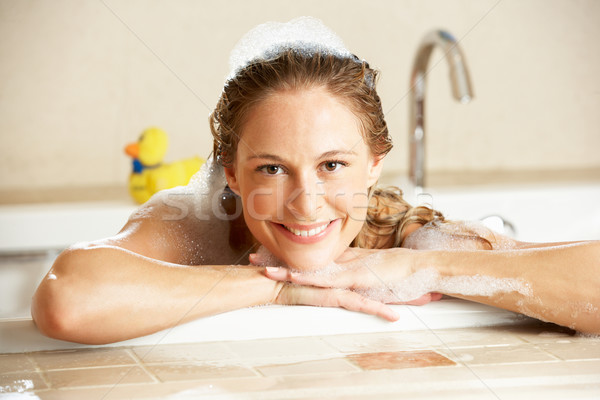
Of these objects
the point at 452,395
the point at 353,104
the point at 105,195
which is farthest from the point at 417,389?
the point at 105,195

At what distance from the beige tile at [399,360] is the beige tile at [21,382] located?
39 cm

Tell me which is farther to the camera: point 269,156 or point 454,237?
point 454,237

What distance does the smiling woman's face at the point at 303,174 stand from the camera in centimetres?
101

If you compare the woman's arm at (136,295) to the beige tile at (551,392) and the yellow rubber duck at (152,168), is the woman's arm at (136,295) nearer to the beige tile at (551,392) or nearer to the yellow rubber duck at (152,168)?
the beige tile at (551,392)

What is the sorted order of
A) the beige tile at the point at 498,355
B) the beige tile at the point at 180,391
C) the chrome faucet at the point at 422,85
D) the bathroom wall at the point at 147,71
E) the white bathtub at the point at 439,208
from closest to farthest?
1. the beige tile at the point at 180,391
2. the beige tile at the point at 498,355
3. the chrome faucet at the point at 422,85
4. the white bathtub at the point at 439,208
5. the bathroom wall at the point at 147,71

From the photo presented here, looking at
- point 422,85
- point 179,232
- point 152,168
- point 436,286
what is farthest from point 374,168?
point 152,168

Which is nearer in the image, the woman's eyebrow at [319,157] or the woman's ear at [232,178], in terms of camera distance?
the woman's eyebrow at [319,157]

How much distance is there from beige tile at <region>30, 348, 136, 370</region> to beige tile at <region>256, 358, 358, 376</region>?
186 mm

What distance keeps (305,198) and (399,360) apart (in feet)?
0.95

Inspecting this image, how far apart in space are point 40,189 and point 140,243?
1.57 metres

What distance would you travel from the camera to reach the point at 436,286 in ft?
3.30

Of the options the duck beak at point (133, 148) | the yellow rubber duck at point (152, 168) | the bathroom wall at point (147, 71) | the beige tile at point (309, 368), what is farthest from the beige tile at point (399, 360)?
the bathroom wall at point (147, 71)

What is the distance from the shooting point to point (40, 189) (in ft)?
8.36

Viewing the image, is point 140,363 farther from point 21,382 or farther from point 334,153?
point 334,153
